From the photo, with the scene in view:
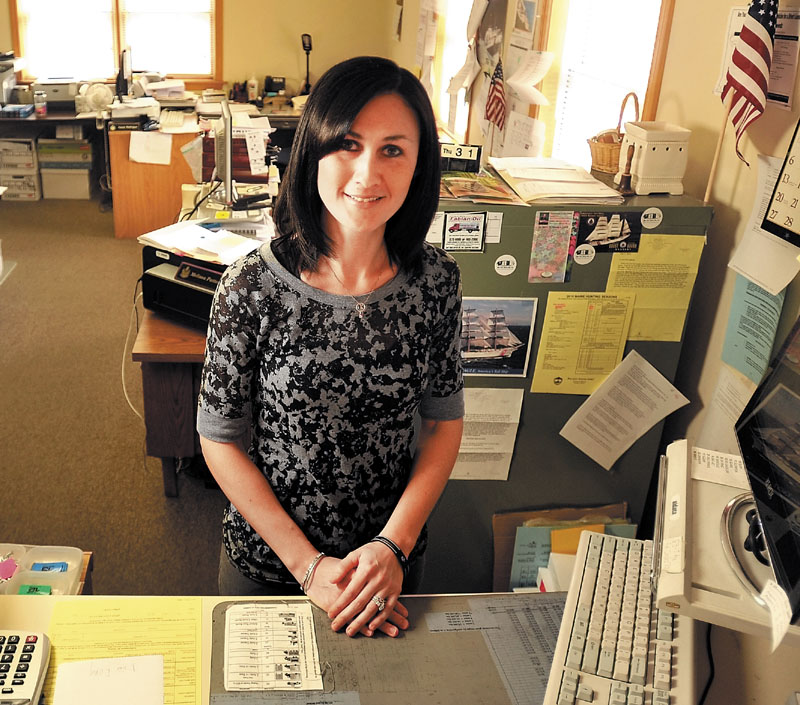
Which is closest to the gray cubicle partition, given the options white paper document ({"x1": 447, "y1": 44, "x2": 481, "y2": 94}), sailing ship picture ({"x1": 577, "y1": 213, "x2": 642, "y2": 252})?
sailing ship picture ({"x1": 577, "y1": 213, "x2": 642, "y2": 252})

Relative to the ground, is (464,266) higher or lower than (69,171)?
higher

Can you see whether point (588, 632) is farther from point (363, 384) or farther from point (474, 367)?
point (474, 367)

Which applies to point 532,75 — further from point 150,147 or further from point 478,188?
point 150,147

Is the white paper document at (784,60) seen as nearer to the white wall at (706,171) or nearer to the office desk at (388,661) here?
the white wall at (706,171)

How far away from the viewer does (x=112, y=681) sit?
1.13 m

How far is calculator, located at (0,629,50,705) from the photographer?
107 cm

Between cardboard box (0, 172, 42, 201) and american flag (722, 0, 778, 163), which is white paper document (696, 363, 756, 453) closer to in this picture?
american flag (722, 0, 778, 163)

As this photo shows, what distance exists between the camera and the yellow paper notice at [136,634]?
1150 millimetres

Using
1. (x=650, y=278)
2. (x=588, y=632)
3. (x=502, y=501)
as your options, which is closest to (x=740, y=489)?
(x=588, y=632)

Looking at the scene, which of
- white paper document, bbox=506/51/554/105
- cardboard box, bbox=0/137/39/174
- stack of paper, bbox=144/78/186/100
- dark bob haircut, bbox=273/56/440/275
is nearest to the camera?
dark bob haircut, bbox=273/56/440/275

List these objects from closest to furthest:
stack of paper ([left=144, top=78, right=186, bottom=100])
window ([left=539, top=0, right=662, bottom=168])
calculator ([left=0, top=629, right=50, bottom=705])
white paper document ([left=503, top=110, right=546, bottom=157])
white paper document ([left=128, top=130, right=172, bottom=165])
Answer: calculator ([left=0, top=629, right=50, bottom=705])
window ([left=539, top=0, right=662, bottom=168])
white paper document ([left=503, top=110, right=546, bottom=157])
white paper document ([left=128, top=130, right=172, bottom=165])
stack of paper ([left=144, top=78, right=186, bottom=100])

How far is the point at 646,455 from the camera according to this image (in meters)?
2.11

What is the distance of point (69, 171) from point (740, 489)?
6.36m

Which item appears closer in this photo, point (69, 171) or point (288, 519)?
point (288, 519)
